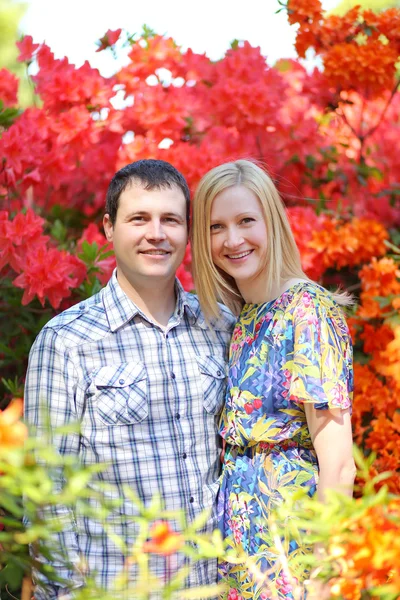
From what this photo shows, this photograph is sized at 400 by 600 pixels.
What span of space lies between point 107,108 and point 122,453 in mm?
1884

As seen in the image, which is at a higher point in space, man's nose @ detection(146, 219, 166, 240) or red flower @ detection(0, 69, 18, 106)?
red flower @ detection(0, 69, 18, 106)

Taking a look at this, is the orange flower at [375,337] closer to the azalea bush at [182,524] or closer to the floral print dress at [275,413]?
the floral print dress at [275,413]

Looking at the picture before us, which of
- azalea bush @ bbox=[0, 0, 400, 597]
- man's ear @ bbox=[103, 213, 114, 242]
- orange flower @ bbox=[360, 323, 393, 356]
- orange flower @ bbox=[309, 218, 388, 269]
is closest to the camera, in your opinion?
man's ear @ bbox=[103, 213, 114, 242]

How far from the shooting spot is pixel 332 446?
1834mm

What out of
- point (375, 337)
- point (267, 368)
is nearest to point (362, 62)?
point (375, 337)

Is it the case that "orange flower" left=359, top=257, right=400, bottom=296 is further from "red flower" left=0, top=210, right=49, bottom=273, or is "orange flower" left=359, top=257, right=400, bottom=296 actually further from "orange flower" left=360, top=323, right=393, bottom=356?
"red flower" left=0, top=210, right=49, bottom=273

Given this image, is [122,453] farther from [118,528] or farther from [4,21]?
[4,21]

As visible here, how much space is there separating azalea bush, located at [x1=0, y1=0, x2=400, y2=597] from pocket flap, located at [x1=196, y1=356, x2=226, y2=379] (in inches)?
25.6

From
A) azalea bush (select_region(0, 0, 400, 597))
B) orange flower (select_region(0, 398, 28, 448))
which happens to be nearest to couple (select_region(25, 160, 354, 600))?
azalea bush (select_region(0, 0, 400, 597))

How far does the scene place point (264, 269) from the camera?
6.91ft

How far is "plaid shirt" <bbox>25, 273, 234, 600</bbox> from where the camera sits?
1909mm

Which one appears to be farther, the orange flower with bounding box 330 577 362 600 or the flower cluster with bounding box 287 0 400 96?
the flower cluster with bounding box 287 0 400 96

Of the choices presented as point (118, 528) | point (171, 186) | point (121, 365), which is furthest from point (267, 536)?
point (171, 186)

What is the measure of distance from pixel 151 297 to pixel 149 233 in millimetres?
204
